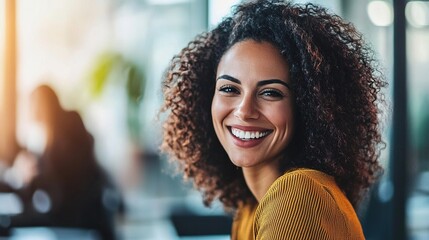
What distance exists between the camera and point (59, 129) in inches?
165

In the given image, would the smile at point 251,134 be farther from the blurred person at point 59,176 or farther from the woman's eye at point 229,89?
the blurred person at point 59,176

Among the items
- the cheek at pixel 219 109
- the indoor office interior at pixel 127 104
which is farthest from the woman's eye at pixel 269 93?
the indoor office interior at pixel 127 104

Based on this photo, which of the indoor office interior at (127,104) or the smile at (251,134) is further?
the indoor office interior at (127,104)

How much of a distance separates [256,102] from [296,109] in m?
0.09

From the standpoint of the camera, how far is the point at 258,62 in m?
1.30

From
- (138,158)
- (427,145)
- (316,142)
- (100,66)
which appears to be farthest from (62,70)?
(316,142)

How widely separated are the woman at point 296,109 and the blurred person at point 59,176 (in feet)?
9.11

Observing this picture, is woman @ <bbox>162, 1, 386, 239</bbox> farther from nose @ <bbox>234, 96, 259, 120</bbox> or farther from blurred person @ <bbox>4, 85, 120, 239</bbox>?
blurred person @ <bbox>4, 85, 120, 239</bbox>

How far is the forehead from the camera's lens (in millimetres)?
1295

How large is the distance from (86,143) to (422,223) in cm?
232

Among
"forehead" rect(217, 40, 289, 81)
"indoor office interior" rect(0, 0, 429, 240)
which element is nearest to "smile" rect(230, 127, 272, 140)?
"forehead" rect(217, 40, 289, 81)

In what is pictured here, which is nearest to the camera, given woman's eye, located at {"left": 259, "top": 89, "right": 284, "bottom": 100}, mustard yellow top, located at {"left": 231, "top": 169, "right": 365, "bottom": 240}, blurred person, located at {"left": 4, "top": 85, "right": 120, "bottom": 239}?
mustard yellow top, located at {"left": 231, "top": 169, "right": 365, "bottom": 240}

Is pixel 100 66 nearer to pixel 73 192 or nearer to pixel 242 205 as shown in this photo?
pixel 73 192

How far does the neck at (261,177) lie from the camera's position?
1384 millimetres
